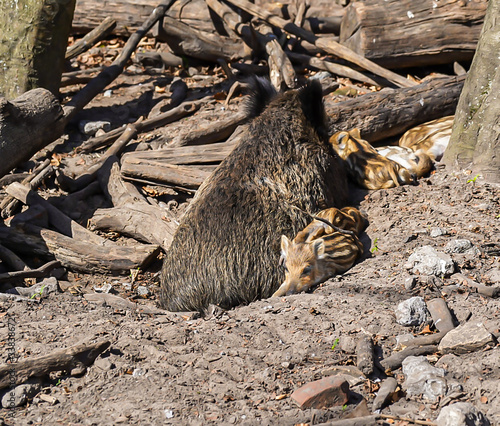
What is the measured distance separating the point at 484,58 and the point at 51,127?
4394mm

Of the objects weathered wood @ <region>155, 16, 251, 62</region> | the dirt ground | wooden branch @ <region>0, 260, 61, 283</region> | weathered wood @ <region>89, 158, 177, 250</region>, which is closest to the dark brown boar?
the dirt ground

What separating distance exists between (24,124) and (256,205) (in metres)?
2.54

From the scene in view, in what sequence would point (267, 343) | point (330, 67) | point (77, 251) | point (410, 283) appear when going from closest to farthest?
point (267, 343), point (410, 283), point (77, 251), point (330, 67)

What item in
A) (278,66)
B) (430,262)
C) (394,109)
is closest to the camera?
(430,262)

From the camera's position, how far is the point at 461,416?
3361mm

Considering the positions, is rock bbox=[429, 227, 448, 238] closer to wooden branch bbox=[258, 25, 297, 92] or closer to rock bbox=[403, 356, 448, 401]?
rock bbox=[403, 356, 448, 401]

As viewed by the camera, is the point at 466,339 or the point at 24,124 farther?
the point at 24,124

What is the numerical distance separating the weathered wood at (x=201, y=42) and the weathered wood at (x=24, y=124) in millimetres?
3552

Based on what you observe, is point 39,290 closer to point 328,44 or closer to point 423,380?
point 423,380

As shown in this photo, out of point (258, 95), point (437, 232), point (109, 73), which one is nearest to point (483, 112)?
point (437, 232)

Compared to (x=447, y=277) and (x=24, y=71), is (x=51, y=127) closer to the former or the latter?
(x=24, y=71)

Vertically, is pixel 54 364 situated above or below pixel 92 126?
below

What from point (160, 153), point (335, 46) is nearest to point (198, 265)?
point (160, 153)

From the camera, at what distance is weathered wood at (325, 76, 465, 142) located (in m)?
7.42
